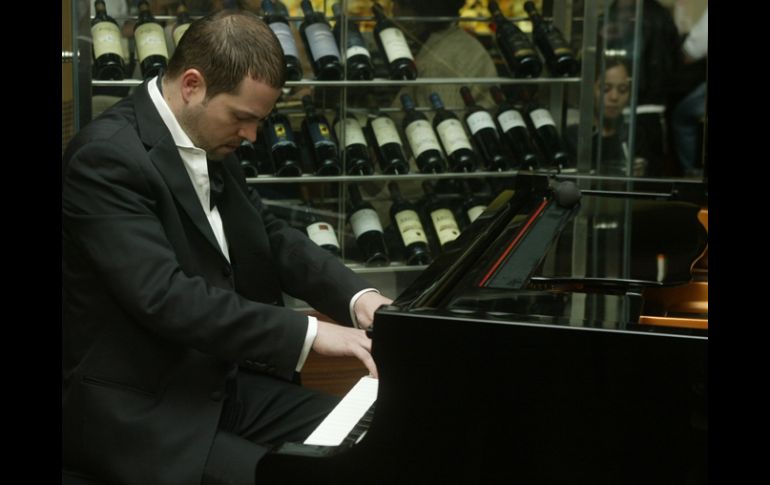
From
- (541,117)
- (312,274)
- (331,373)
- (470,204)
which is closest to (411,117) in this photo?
(470,204)

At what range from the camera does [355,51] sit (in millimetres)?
3732

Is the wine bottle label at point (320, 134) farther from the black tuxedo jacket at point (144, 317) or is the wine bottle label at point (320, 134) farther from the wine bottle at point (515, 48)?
the black tuxedo jacket at point (144, 317)

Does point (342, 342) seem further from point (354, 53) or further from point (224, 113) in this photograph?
point (354, 53)

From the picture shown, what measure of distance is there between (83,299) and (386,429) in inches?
30.1

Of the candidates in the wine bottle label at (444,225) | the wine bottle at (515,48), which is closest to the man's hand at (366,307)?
the wine bottle label at (444,225)

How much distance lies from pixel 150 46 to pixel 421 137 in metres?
1.04

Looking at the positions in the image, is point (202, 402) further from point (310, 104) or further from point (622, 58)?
point (622, 58)

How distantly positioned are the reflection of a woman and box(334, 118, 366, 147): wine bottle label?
0.89m

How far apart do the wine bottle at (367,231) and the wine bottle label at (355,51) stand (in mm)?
507

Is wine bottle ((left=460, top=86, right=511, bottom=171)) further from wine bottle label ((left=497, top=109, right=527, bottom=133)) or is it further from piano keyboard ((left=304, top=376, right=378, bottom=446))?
piano keyboard ((left=304, top=376, right=378, bottom=446))

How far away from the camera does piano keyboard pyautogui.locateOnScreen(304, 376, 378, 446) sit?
156 centimetres

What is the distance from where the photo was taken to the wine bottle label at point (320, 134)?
372cm

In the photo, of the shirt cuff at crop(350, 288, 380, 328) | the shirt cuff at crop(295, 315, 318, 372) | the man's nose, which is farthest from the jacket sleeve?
the shirt cuff at crop(295, 315, 318, 372)

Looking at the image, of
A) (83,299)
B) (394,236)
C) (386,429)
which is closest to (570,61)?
(394,236)
